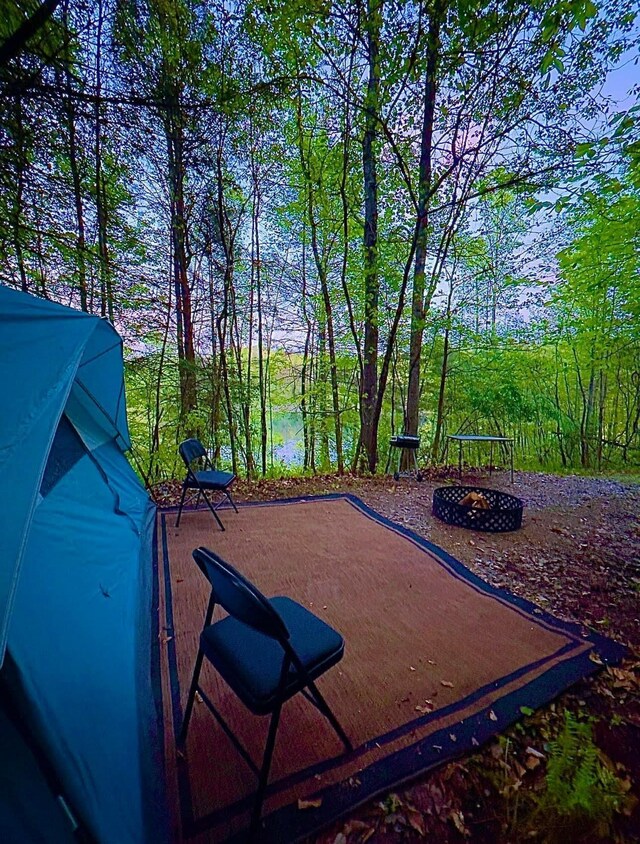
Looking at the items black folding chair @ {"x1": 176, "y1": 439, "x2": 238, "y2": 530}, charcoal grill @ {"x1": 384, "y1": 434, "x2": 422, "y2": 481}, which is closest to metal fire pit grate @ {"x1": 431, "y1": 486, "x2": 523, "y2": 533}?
charcoal grill @ {"x1": 384, "y1": 434, "x2": 422, "y2": 481}

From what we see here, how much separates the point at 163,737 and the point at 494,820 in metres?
1.12

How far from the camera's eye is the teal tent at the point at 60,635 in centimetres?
68

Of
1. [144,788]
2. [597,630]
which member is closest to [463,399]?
[597,630]

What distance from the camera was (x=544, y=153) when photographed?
3479 mm

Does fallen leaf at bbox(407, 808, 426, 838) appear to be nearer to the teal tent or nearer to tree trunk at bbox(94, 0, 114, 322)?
the teal tent

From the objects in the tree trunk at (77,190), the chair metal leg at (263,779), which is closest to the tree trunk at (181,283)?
the tree trunk at (77,190)

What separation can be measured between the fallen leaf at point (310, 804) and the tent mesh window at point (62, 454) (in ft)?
4.65

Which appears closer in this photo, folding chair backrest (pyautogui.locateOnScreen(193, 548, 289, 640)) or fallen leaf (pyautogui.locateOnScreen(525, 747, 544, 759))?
folding chair backrest (pyautogui.locateOnScreen(193, 548, 289, 640))

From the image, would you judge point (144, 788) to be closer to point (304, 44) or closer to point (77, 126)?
point (77, 126)

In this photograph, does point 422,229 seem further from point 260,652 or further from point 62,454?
point 260,652

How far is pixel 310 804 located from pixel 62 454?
5.86 ft

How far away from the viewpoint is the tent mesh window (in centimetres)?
141

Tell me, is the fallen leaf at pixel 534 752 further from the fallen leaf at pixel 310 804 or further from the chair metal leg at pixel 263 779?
the chair metal leg at pixel 263 779

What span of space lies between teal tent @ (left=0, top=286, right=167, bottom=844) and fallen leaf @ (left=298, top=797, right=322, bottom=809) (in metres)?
0.40
